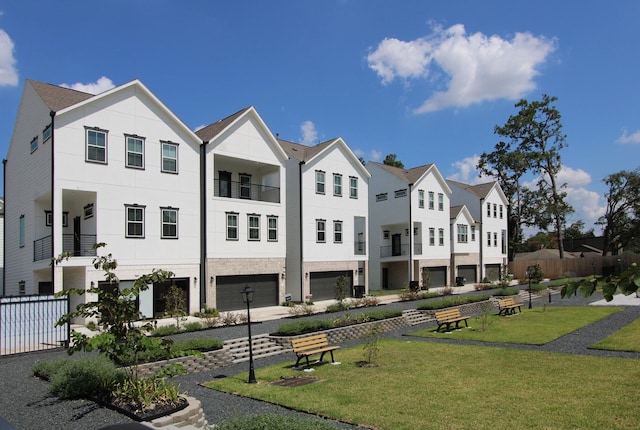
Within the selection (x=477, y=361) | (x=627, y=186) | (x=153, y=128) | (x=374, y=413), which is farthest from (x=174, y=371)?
(x=627, y=186)

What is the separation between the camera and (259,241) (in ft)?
92.8

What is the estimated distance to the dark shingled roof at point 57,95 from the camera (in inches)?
853

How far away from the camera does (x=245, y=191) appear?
98.4ft

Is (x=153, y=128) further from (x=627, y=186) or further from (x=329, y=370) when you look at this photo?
(x=627, y=186)

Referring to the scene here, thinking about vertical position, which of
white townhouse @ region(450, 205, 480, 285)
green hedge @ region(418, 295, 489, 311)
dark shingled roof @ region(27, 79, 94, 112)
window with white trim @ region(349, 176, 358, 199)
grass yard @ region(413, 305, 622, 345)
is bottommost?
grass yard @ region(413, 305, 622, 345)

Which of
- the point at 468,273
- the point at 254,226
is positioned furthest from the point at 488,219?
the point at 254,226

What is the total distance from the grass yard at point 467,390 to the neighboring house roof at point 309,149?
763 inches

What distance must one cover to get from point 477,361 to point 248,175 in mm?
20301

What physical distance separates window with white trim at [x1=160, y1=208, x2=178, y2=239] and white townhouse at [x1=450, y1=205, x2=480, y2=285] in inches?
1145

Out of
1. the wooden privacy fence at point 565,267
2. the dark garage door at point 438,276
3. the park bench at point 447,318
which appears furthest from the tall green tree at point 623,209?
the park bench at point 447,318

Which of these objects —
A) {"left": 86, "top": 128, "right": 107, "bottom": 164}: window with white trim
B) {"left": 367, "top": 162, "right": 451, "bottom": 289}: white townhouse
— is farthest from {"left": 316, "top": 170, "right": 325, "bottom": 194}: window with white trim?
A: {"left": 86, "top": 128, "right": 107, "bottom": 164}: window with white trim

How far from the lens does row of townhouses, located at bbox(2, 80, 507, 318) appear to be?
71.3 feet

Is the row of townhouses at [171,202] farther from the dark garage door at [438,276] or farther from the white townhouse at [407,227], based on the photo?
the dark garage door at [438,276]

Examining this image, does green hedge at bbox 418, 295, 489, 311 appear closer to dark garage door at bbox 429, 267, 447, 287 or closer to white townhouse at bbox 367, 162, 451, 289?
white townhouse at bbox 367, 162, 451, 289
